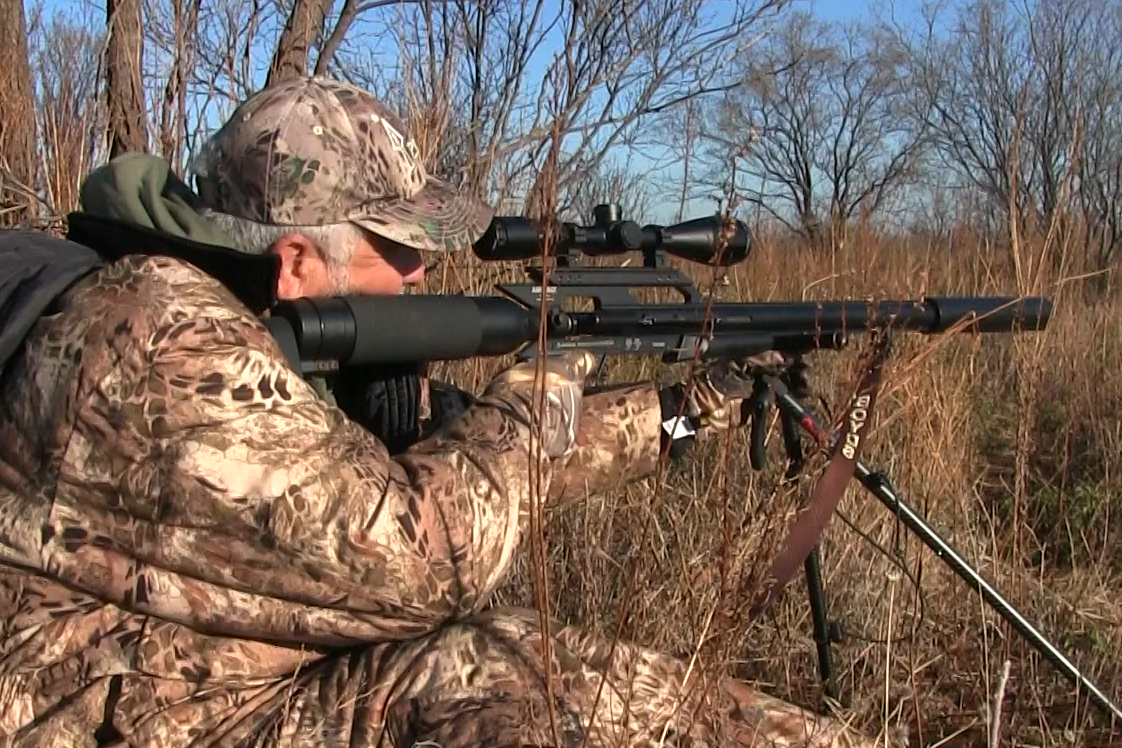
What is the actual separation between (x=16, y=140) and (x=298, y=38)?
159cm

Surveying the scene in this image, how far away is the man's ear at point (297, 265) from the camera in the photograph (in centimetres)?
180

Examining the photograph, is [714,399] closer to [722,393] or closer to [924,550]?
[722,393]

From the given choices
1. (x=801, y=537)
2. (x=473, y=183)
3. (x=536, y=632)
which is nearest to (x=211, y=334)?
(x=536, y=632)

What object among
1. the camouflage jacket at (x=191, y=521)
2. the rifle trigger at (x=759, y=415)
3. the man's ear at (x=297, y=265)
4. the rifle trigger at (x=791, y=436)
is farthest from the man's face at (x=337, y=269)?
the rifle trigger at (x=791, y=436)

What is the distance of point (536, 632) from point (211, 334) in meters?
0.65

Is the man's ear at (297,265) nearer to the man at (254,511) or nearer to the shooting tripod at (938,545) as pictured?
the man at (254,511)

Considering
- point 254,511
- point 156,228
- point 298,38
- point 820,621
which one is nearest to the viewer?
point 254,511

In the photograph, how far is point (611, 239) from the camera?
2248mm

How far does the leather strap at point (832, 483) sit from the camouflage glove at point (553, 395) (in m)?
0.39

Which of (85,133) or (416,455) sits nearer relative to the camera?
(416,455)

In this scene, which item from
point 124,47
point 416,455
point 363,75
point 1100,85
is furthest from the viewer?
point 1100,85

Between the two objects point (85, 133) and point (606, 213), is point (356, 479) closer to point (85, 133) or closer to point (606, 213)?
point (606, 213)

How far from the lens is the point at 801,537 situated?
6.36 ft

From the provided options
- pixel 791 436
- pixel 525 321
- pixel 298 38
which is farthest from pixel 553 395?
A: pixel 298 38
